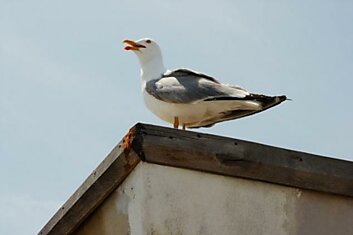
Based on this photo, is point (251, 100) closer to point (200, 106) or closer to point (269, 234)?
point (200, 106)

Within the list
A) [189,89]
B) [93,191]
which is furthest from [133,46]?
[93,191]

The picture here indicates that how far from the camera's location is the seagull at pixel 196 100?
7.02 metres

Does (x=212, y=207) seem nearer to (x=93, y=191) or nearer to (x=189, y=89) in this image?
(x=93, y=191)

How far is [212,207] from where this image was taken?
458cm

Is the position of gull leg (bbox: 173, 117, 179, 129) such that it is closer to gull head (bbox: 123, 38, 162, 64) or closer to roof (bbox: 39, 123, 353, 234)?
gull head (bbox: 123, 38, 162, 64)

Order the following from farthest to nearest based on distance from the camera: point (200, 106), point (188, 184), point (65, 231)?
point (200, 106)
point (65, 231)
point (188, 184)

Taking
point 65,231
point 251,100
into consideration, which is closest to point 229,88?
point 251,100

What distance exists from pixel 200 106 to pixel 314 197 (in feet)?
7.61

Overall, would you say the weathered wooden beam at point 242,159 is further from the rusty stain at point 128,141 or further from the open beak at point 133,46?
the open beak at point 133,46

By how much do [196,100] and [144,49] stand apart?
1131 mm

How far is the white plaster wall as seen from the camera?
4457 millimetres

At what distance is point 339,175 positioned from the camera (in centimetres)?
483

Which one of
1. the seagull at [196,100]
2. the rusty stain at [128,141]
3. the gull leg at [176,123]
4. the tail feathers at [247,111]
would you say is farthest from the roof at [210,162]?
the tail feathers at [247,111]

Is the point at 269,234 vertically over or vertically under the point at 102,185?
under
